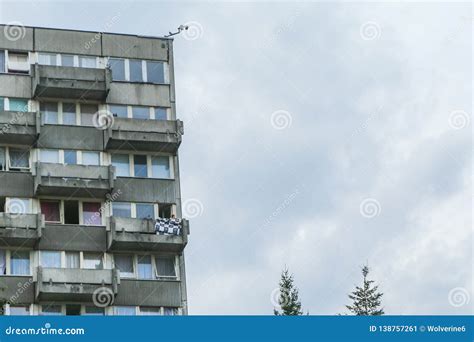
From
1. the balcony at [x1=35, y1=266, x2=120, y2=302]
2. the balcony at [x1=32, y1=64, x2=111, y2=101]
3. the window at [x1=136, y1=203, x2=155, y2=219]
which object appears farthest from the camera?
the balcony at [x1=32, y1=64, x2=111, y2=101]

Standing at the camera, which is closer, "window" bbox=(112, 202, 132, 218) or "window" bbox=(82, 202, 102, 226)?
"window" bbox=(82, 202, 102, 226)

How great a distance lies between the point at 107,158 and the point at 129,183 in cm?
207

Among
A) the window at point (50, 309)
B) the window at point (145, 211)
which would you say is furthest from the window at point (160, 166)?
the window at point (50, 309)

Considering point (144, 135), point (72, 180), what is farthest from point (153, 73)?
point (72, 180)

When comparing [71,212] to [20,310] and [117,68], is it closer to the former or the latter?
[20,310]

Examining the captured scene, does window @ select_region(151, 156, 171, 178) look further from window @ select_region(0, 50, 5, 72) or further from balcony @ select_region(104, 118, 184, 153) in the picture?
window @ select_region(0, 50, 5, 72)

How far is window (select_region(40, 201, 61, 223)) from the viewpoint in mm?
67438

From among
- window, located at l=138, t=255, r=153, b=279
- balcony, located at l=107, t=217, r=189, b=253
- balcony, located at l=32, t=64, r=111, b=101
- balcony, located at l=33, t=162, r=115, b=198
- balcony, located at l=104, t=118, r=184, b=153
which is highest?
balcony, located at l=32, t=64, r=111, b=101

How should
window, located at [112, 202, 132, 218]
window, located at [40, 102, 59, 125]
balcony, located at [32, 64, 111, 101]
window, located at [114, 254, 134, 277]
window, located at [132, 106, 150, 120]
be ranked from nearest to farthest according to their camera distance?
1. window, located at [114, 254, 134, 277]
2. window, located at [112, 202, 132, 218]
3. balcony, located at [32, 64, 111, 101]
4. window, located at [40, 102, 59, 125]
5. window, located at [132, 106, 150, 120]

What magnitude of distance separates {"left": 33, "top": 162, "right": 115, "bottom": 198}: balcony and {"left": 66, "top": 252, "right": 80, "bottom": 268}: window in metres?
3.56

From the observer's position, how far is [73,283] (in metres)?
64.2

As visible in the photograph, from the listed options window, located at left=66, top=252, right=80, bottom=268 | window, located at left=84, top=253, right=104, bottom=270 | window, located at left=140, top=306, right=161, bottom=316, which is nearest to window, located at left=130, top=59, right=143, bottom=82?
window, located at left=84, top=253, right=104, bottom=270

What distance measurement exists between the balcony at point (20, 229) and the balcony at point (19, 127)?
15.7 ft
